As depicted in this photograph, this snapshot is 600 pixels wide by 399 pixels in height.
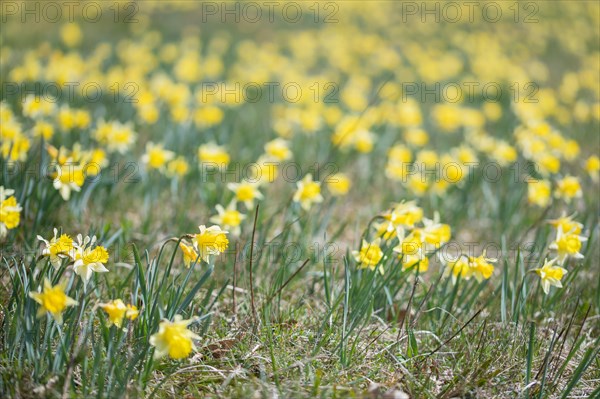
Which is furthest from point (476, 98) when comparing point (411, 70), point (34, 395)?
point (34, 395)

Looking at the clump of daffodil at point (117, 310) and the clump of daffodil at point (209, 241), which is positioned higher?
the clump of daffodil at point (209, 241)

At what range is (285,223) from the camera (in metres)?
3.25

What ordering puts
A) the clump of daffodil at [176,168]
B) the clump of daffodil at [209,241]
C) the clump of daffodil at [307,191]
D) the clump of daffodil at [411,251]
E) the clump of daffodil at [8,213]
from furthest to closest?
1. the clump of daffodil at [176,168]
2. the clump of daffodil at [307,191]
3. the clump of daffodil at [411,251]
4. the clump of daffodil at [8,213]
5. the clump of daffodil at [209,241]

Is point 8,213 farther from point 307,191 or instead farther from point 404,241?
point 404,241

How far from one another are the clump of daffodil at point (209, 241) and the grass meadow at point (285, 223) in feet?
0.03

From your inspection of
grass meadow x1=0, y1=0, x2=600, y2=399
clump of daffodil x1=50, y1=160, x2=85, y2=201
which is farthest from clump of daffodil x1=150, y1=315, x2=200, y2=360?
clump of daffodil x1=50, y1=160, x2=85, y2=201

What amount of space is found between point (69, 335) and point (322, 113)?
3856 millimetres

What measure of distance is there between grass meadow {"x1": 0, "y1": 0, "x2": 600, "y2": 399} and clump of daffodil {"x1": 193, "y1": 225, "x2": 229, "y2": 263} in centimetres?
1

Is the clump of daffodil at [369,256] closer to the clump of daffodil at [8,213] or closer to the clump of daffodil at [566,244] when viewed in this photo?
the clump of daffodil at [566,244]

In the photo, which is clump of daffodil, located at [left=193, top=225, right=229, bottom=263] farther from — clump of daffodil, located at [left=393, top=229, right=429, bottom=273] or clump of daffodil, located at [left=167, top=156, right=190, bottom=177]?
clump of daffodil, located at [left=167, top=156, right=190, bottom=177]

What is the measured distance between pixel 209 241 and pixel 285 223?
4.28 ft

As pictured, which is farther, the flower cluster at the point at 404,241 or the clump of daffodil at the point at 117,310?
the flower cluster at the point at 404,241

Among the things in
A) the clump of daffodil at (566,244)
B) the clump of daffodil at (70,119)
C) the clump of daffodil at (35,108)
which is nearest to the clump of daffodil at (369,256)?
the clump of daffodil at (566,244)

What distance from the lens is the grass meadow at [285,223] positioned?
1.89 m
